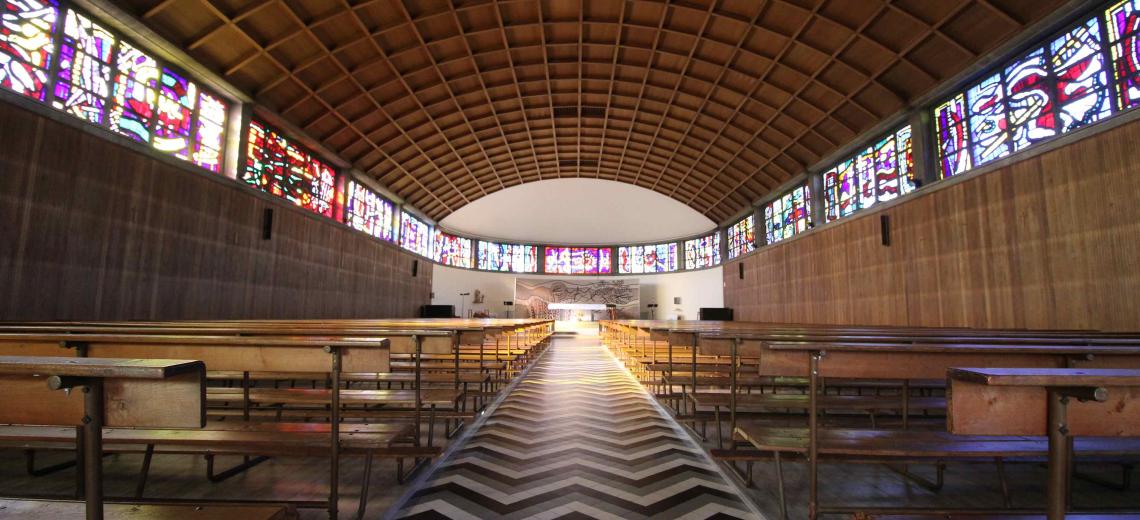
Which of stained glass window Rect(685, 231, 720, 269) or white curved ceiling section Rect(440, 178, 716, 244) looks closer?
stained glass window Rect(685, 231, 720, 269)

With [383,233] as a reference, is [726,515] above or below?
below

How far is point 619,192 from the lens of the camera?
24.7 meters

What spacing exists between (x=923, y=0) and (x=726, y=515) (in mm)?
9556

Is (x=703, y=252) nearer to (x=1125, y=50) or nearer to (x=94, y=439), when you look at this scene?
(x=1125, y=50)

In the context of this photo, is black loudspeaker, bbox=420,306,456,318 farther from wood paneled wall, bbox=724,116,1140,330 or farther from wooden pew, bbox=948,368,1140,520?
wooden pew, bbox=948,368,1140,520

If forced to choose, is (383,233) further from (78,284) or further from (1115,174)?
(1115,174)

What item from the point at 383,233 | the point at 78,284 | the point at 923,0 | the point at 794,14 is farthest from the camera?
the point at 383,233

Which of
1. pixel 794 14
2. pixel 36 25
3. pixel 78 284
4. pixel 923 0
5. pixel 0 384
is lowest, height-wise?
pixel 0 384

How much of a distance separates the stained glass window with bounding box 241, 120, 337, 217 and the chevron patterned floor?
8997mm

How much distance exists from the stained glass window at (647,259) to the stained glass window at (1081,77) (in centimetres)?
1942

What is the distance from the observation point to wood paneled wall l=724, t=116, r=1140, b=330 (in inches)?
225

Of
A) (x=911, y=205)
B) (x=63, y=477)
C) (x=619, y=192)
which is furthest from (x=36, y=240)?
(x=619, y=192)

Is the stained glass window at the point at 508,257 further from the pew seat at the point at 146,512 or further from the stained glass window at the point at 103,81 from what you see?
the pew seat at the point at 146,512

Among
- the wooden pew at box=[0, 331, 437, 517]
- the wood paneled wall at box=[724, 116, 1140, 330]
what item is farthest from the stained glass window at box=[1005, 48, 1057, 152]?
the wooden pew at box=[0, 331, 437, 517]
